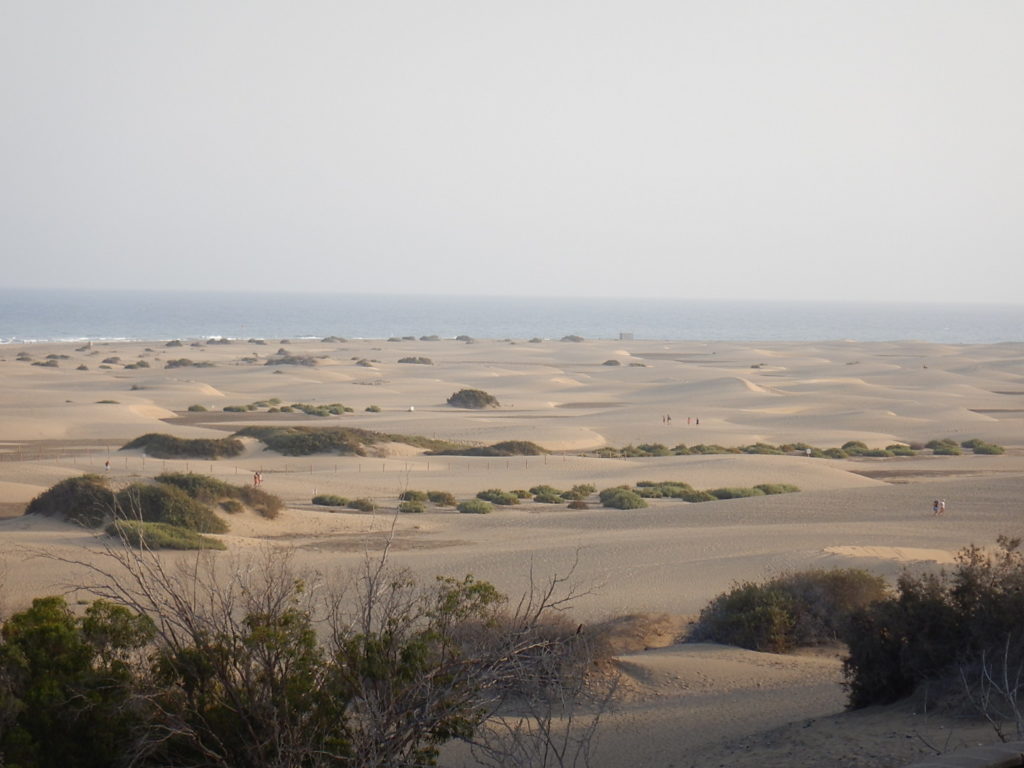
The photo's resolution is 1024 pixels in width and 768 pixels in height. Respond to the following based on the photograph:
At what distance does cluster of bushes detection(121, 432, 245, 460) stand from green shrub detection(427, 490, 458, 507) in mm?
9438

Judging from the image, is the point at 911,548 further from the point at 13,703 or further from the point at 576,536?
the point at 13,703

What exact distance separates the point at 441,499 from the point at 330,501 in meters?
2.78

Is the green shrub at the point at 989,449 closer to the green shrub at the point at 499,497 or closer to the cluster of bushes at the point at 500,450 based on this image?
the cluster of bushes at the point at 500,450

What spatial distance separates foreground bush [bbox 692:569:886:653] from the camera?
12992 mm

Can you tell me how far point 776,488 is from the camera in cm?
2942

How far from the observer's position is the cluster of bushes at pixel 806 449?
3881 centimetres

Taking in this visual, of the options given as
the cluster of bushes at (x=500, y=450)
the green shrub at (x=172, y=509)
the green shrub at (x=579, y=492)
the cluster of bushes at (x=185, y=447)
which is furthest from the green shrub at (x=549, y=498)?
the cluster of bushes at (x=185, y=447)

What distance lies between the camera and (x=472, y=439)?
4188 centimetres

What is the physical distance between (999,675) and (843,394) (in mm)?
53953

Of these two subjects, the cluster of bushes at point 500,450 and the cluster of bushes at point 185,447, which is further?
the cluster of bushes at point 500,450

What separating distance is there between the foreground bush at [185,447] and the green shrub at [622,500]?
525 inches

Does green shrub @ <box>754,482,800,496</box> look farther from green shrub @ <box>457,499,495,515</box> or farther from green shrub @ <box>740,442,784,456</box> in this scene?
green shrub @ <box>740,442,784,456</box>

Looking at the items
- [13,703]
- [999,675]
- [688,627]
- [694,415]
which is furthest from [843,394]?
[13,703]

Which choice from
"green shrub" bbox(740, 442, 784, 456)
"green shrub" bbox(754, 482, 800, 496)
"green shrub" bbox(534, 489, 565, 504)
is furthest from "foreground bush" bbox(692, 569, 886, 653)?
"green shrub" bbox(740, 442, 784, 456)
